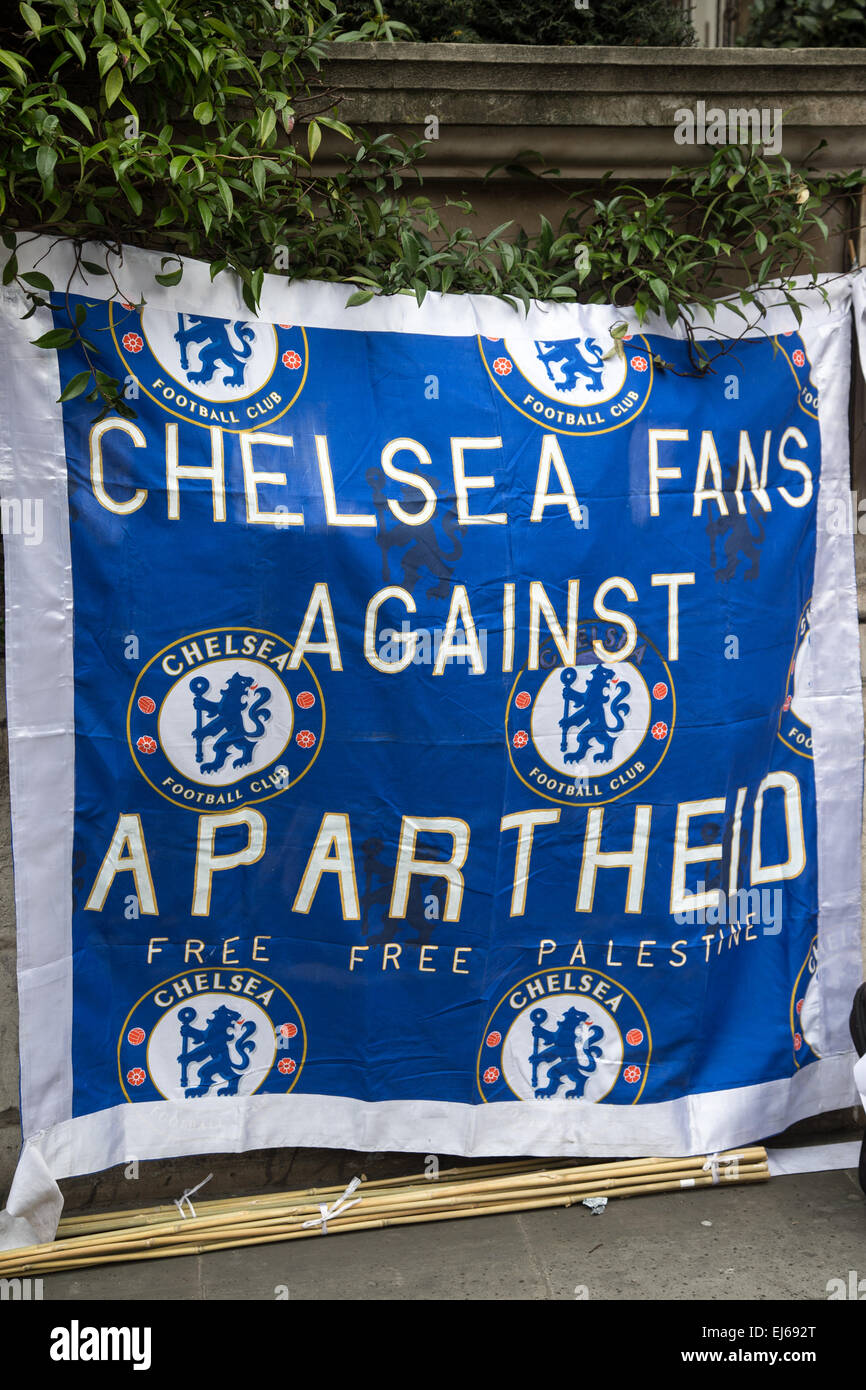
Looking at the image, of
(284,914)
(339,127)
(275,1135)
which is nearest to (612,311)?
(339,127)

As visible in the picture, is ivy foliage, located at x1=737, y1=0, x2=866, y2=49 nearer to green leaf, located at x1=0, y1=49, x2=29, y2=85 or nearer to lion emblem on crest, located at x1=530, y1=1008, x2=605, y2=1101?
green leaf, located at x1=0, y1=49, x2=29, y2=85

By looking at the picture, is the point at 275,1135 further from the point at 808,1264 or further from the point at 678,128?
the point at 678,128

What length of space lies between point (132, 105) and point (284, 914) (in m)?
2.64

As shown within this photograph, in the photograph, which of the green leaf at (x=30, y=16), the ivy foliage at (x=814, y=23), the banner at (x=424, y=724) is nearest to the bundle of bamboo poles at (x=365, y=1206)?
the banner at (x=424, y=724)

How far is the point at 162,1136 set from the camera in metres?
3.72

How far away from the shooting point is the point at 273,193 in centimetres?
358

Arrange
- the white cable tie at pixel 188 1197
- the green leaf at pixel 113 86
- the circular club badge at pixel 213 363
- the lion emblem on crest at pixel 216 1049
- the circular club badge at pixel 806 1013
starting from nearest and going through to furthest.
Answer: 1. the green leaf at pixel 113 86
2. the circular club badge at pixel 213 363
3. the lion emblem on crest at pixel 216 1049
4. the white cable tie at pixel 188 1197
5. the circular club badge at pixel 806 1013

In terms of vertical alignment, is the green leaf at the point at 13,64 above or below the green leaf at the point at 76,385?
above

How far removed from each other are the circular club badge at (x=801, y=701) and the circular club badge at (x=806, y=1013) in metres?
0.77

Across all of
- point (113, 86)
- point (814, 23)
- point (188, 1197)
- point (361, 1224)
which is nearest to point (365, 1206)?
point (361, 1224)

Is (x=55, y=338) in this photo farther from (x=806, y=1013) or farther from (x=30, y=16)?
(x=806, y=1013)

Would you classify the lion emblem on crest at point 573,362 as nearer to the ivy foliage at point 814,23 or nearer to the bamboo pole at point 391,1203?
the bamboo pole at point 391,1203

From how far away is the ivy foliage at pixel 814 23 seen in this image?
5551 mm

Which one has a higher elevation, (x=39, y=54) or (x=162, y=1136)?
(x=39, y=54)
